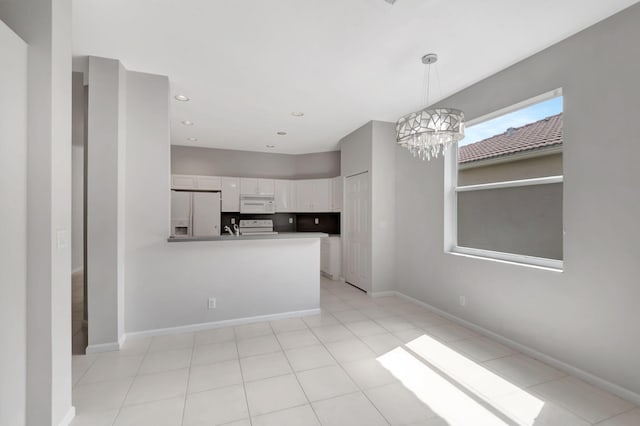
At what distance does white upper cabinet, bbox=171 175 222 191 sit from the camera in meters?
5.58

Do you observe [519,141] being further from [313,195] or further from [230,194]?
[230,194]

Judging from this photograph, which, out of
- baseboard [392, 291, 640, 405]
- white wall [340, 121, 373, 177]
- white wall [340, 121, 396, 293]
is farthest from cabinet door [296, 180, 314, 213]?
baseboard [392, 291, 640, 405]

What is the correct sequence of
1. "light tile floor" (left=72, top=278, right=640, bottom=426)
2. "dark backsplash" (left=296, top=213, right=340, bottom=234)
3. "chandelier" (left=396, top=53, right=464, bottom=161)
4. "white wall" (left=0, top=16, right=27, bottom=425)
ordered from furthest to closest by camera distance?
"dark backsplash" (left=296, top=213, right=340, bottom=234) < "chandelier" (left=396, top=53, right=464, bottom=161) < "light tile floor" (left=72, top=278, right=640, bottom=426) < "white wall" (left=0, top=16, right=27, bottom=425)

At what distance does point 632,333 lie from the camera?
Answer: 196cm

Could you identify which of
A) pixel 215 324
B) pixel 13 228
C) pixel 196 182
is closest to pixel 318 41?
pixel 13 228

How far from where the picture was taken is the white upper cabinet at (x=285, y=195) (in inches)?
246

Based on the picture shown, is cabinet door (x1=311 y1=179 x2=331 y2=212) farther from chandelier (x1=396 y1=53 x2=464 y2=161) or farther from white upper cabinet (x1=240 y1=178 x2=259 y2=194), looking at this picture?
chandelier (x1=396 y1=53 x2=464 y2=161)

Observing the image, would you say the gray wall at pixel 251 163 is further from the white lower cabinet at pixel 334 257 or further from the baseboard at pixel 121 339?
the baseboard at pixel 121 339

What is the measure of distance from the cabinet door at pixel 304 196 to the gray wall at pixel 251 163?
32 centimetres

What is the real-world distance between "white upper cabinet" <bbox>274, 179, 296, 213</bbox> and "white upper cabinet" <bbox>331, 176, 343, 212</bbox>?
3.03 feet

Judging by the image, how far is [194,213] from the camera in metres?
5.46

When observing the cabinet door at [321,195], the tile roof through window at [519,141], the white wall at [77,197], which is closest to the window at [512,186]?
the tile roof through window at [519,141]

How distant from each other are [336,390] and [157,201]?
2.52m

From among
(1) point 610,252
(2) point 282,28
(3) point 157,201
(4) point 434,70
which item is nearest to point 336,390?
(1) point 610,252
